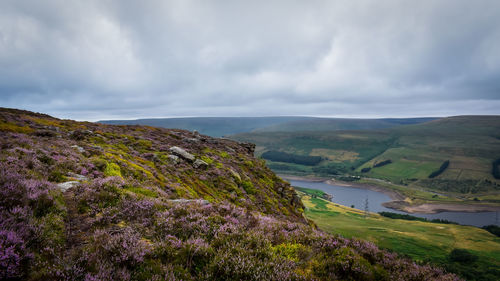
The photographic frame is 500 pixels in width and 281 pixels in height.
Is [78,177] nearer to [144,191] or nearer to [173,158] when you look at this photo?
[144,191]

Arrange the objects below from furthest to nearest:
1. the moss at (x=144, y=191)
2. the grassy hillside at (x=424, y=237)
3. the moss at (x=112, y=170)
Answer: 1. the grassy hillside at (x=424, y=237)
2. the moss at (x=112, y=170)
3. the moss at (x=144, y=191)

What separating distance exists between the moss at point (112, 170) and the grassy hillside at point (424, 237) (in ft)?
234

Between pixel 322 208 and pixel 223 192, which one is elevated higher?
pixel 223 192

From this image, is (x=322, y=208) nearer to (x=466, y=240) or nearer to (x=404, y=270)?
(x=466, y=240)

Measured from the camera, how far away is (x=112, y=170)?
38.3ft

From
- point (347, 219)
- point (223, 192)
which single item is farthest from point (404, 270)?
point (347, 219)

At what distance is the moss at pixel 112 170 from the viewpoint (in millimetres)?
11130

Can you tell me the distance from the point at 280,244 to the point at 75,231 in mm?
5560

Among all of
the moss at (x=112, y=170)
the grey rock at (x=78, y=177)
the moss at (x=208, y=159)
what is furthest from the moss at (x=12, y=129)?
the moss at (x=208, y=159)

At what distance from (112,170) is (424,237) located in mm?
135681

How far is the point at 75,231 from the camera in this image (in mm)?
5730

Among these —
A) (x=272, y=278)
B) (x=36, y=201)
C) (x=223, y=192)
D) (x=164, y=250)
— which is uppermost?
(x=36, y=201)

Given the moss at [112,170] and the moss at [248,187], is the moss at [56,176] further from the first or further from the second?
the moss at [248,187]

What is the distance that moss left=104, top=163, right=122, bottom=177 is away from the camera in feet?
36.5
